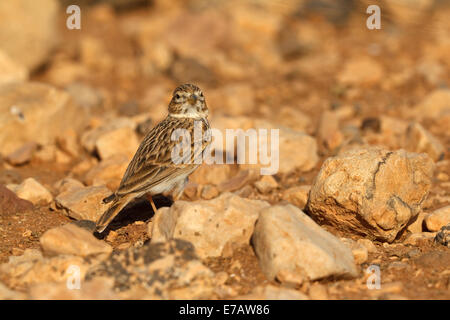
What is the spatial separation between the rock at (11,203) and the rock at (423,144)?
4.81m

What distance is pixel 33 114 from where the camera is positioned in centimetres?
895

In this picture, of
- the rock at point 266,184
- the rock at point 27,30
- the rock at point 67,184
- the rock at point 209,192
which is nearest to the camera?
the rock at point 209,192

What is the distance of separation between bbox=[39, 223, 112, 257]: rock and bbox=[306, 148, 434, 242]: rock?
6.81ft

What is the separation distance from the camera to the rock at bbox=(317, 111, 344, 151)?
8570 millimetres

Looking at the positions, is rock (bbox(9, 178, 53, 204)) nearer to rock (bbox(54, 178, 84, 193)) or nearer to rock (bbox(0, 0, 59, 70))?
rock (bbox(54, 178, 84, 193))

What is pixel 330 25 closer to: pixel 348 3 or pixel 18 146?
pixel 348 3

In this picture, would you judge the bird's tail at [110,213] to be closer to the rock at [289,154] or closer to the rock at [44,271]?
the rock at [44,271]

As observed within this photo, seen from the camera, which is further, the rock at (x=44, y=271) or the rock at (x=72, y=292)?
the rock at (x=44, y=271)

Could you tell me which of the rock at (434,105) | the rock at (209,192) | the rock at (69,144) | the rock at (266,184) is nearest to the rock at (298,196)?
the rock at (266,184)

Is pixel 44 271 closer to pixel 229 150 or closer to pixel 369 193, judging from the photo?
pixel 369 193

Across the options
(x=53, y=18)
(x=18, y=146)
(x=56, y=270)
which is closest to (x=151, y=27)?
(x=53, y=18)

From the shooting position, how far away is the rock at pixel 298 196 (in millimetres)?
6691

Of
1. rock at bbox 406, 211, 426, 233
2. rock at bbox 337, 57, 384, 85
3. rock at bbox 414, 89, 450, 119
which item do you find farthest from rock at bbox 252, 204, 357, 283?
rock at bbox 337, 57, 384, 85

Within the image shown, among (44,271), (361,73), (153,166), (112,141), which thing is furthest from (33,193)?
(361,73)
